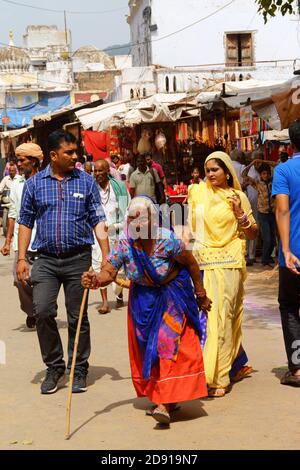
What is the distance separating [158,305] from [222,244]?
1.01m

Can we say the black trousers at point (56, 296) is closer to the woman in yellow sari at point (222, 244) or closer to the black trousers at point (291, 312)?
the woman in yellow sari at point (222, 244)

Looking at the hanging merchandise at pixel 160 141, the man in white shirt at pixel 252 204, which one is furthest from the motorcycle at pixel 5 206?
the man in white shirt at pixel 252 204

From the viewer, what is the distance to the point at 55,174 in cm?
656

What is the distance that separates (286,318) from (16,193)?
12.6 ft

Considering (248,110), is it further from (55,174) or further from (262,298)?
(55,174)

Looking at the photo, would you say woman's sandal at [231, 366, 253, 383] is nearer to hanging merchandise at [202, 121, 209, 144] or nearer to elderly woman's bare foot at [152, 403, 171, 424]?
elderly woman's bare foot at [152, 403, 171, 424]

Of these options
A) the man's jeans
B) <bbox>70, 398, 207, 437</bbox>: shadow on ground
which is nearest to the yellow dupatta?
<bbox>70, 398, 207, 437</bbox>: shadow on ground

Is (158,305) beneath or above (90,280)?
beneath

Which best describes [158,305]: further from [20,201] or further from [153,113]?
[153,113]

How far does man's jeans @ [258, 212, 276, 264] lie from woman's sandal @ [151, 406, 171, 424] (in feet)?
26.6

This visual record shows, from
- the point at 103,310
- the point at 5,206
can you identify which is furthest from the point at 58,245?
the point at 5,206

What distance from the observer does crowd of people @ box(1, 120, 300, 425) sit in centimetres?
559

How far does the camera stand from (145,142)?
20.0 meters
